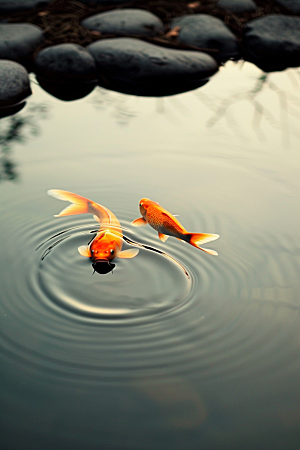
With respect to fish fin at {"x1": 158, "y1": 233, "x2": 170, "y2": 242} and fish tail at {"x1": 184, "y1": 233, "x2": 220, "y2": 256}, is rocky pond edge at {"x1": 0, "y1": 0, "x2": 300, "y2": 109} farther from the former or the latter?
fish tail at {"x1": 184, "y1": 233, "x2": 220, "y2": 256}

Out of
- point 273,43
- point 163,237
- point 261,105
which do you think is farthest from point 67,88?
point 163,237

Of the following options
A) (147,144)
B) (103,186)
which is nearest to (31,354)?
(103,186)

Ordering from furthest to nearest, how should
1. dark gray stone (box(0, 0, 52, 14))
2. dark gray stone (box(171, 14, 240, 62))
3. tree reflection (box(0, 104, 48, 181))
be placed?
dark gray stone (box(0, 0, 52, 14)) < dark gray stone (box(171, 14, 240, 62)) < tree reflection (box(0, 104, 48, 181))

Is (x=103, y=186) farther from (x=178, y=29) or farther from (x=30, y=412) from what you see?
(x=178, y=29)

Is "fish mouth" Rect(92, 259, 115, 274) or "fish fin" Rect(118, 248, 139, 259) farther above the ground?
"fish fin" Rect(118, 248, 139, 259)

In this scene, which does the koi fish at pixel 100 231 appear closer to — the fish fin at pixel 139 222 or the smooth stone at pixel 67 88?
the fish fin at pixel 139 222

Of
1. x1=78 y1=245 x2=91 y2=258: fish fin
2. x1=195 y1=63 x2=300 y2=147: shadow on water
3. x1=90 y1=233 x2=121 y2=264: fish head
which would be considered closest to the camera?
x1=90 y1=233 x2=121 y2=264: fish head

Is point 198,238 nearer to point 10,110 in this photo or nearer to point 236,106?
point 236,106

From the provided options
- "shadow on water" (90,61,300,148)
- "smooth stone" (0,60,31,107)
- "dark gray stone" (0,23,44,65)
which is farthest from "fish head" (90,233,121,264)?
"dark gray stone" (0,23,44,65)
